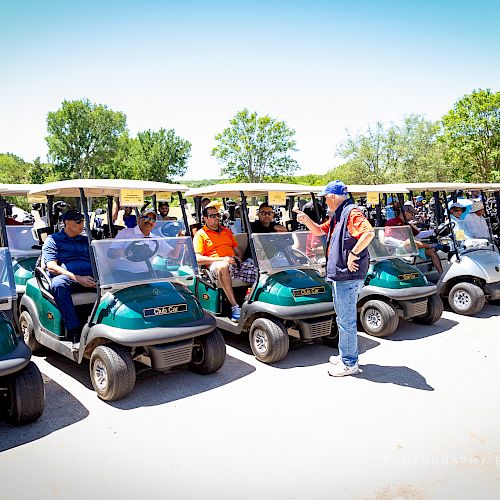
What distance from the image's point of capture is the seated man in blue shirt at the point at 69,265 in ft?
13.5

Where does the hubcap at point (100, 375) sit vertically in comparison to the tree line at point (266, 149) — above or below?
below

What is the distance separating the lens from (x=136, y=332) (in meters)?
3.65

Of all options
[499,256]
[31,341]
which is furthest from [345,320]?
[499,256]

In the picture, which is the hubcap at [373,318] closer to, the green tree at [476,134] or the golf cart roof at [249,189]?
the golf cart roof at [249,189]

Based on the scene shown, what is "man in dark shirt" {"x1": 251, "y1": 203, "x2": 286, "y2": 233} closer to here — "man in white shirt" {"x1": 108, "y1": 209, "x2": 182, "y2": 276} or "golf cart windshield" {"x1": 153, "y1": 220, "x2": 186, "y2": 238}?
"golf cart windshield" {"x1": 153, "y1": 220, "x2": 186, "y2": 238}

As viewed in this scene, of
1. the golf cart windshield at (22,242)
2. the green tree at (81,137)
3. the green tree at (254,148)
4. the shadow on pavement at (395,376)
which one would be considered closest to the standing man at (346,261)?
the shadow on pavement at (395,376)

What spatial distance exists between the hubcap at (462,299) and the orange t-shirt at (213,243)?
3.15 m

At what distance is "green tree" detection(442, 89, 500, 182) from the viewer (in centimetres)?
2334

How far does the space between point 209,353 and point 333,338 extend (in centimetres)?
155

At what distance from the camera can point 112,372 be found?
3.56 metres

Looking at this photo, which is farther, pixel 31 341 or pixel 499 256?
pixel 499 256

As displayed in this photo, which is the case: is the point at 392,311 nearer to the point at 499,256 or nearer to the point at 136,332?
the point at 499,256

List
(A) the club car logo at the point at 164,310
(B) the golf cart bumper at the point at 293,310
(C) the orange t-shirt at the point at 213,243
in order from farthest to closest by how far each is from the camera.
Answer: (C) the orange t-shirt at the point at 213,243
(B) the golf cart bumper at the point at 293,310
(A) the club car logo at the point at 164,310

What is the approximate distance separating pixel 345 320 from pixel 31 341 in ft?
10.2
